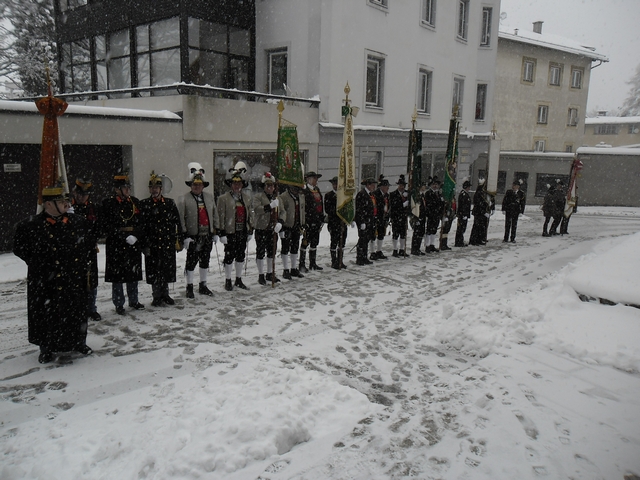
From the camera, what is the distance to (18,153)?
11141 millimetres

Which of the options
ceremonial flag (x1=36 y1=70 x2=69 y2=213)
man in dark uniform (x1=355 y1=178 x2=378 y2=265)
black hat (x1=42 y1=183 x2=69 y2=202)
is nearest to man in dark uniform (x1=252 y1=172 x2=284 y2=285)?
man in dark uniform (x1=355 y1=178 x2=378 y2=265)

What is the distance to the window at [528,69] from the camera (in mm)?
31500

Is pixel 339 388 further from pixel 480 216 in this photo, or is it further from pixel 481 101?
pixel 481 101

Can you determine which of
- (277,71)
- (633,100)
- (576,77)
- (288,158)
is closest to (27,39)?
(277,71)

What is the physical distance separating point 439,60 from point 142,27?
1245cm

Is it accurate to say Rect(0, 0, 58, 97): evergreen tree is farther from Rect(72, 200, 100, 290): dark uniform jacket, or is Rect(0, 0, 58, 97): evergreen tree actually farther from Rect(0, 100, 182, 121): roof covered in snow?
Rect(72, 200, 100, 290): dark uniform jacket

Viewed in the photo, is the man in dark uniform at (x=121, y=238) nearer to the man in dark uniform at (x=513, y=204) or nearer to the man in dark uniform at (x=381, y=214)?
the man in dark uniform at (x=381, y=214)

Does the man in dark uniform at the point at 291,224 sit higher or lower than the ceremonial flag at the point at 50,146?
lower

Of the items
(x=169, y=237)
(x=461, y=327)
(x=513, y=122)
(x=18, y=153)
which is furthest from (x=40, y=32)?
(x=513, y=122)

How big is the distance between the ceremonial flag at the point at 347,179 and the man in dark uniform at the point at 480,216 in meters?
5.19

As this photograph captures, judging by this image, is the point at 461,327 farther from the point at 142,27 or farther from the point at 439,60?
the point at 439,60

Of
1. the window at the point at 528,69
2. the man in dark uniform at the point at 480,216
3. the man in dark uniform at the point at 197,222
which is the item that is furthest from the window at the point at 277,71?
the window at the point at 528,69

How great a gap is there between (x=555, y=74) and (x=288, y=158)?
31.1m

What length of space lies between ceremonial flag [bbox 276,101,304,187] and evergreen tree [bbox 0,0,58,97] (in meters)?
17.3
